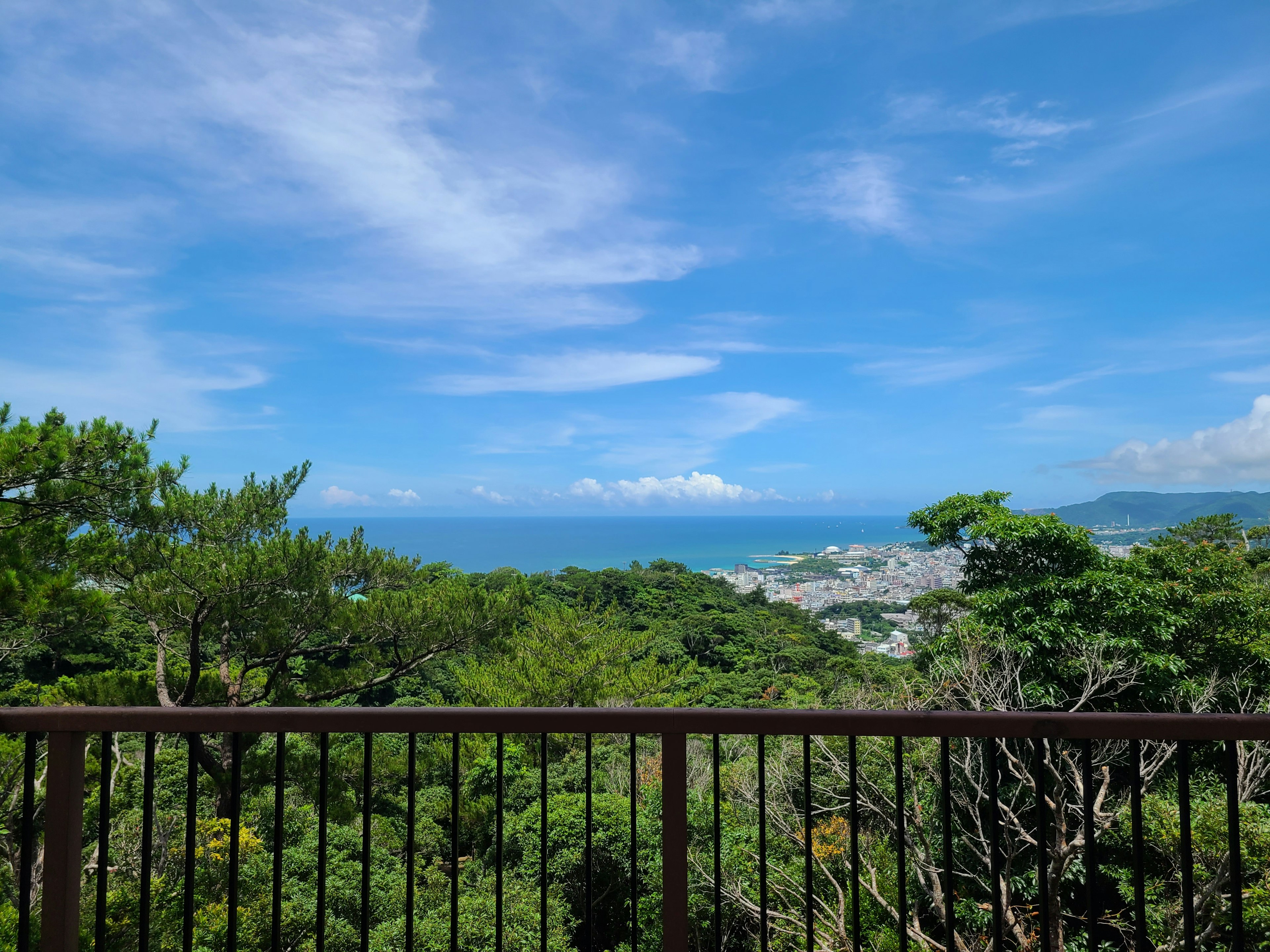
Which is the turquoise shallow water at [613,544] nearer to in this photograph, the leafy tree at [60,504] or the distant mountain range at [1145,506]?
the distant mountain range at [1145,506]

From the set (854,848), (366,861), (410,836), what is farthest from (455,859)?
(854,848)

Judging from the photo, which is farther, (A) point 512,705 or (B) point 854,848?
(A) point 512,705

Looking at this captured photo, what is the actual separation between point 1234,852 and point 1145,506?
69.8 meters

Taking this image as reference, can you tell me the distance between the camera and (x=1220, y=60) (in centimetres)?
969

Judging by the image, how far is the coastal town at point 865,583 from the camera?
2764 cm

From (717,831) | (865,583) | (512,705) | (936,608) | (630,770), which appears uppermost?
(630,770)

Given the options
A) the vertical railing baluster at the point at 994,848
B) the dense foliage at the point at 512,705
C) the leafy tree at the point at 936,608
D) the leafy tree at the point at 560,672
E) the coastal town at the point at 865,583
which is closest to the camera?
the vertical railing baluster at the point at 994,848

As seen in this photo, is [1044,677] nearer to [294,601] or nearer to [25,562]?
[294,601]

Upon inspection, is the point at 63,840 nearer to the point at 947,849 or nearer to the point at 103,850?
the point at 103,850

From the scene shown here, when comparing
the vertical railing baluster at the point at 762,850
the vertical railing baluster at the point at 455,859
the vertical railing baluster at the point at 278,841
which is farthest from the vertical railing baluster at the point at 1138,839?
the vertical railing baluster at the point at 278,841

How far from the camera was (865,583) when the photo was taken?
46719mm

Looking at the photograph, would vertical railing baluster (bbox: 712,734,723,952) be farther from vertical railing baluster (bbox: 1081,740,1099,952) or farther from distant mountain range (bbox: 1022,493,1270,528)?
distant mountain range (bbox: 1022,493,1270,528)

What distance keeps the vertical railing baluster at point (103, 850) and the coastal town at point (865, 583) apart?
16.2 meters

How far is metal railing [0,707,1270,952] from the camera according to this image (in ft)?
4.59
